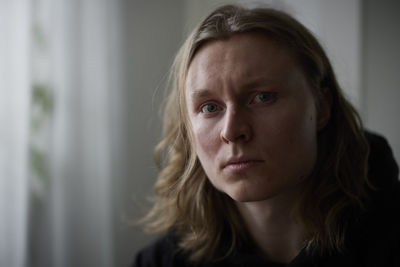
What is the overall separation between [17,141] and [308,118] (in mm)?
1131

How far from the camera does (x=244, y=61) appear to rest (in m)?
0.75

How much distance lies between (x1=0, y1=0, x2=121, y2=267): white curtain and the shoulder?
553 mm

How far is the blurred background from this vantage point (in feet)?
4.07

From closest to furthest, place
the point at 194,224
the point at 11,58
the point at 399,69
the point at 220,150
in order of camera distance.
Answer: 1. the point at 220,150
2. the point at 194,224
3. the point at 399,69
4. the point at 11,58

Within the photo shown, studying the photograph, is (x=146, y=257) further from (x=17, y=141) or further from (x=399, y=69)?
(x=399, y=69)

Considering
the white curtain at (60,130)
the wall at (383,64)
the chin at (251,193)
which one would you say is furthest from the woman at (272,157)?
the white curtain at (60,130)

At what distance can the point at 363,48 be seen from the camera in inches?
48.6

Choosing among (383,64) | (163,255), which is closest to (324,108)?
(383,64)

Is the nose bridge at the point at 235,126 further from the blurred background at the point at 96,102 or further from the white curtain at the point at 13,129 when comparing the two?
the white curtain at the point at 13,129

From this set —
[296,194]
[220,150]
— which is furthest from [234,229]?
[220,150]

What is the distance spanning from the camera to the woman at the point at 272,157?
29.3 inches

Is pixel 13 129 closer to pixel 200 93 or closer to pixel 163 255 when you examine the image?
pixel 163 255

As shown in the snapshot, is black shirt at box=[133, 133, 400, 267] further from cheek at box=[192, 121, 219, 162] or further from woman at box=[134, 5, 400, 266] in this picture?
A: cheek at box=[192, 121, 219, 162]

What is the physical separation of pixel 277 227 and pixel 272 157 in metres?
0.26
